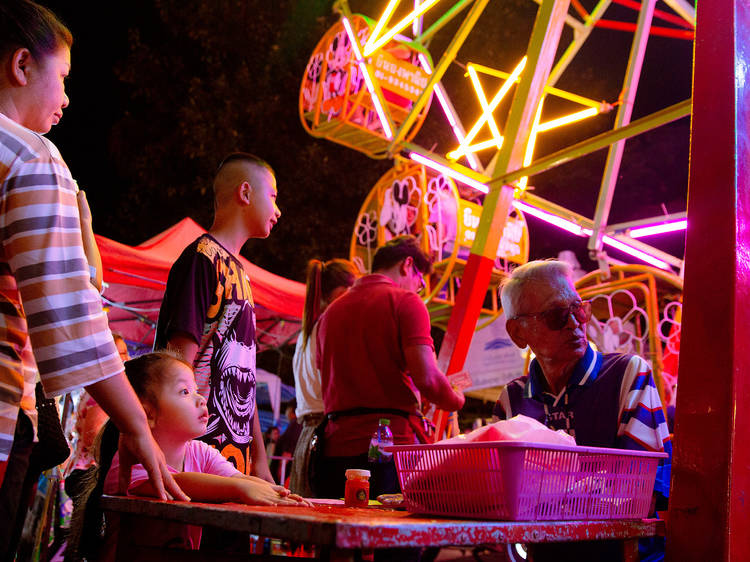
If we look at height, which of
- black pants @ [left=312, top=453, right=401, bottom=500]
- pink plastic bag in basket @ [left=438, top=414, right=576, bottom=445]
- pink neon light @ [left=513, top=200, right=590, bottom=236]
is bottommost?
black pants @ [left=312, top=453, right=401, bottom=500]

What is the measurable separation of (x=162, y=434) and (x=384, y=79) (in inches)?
237

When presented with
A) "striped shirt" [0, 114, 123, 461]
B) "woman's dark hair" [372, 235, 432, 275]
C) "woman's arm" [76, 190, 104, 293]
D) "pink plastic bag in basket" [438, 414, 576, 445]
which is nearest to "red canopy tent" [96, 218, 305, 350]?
"woman's dark hair" [372, 235, 432, 275]

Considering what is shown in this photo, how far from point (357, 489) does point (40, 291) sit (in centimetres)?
97

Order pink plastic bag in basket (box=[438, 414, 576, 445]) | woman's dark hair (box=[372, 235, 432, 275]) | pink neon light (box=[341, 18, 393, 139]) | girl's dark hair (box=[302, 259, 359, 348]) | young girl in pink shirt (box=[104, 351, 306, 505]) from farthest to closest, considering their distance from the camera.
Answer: pink neon light (box=[341, 18, 393, 139]) < girl's dark hair (box=[302, 259, 359, 348]) < woman's dark hair (box=[372, 235, 432, 275]) < young girl in pink shirt (box=[104, 351, 306, 505]) < pink plastic bag in basket (box=[438, 414, 576, 445])

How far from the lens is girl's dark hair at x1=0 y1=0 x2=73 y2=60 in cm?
175

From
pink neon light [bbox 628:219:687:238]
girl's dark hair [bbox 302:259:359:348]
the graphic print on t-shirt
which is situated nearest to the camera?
the graphic print on t-shirt

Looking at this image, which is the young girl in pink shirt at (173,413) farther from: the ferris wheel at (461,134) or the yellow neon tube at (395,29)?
the yellow neon tube at (395,29)

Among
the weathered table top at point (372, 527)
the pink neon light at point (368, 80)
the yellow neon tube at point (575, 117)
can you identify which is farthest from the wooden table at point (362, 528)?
the pink neon light at point (368, 80)

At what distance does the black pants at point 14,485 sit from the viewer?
5.32ft

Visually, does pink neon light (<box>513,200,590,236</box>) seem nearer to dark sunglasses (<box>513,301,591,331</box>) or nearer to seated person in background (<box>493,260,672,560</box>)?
seated person in background (<box>493,260,672,560</box>)

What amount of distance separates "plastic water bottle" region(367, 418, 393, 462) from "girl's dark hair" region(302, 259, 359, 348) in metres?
1.50

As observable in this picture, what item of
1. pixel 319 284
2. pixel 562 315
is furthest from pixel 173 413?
pixel 319 284

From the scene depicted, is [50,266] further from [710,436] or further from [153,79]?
[153,79]

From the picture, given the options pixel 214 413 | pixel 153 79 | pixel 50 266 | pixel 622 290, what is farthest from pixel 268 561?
pixel 153 79
